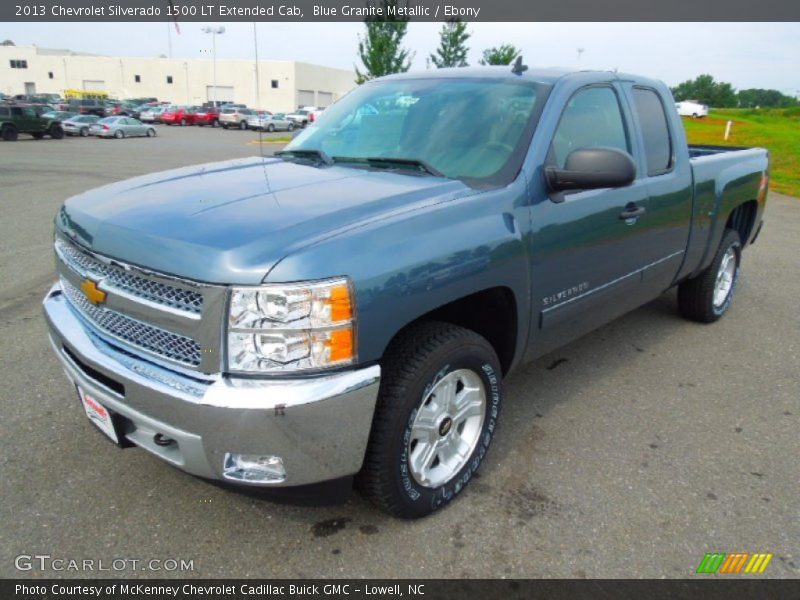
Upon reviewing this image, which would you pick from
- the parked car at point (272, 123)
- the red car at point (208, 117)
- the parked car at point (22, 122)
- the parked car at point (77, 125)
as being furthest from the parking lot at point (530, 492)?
the red car at point (208, 117)

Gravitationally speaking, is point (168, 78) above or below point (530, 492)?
above

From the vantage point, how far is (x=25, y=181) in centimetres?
1269

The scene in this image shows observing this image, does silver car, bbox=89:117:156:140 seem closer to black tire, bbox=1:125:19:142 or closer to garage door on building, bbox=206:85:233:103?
black tire, bbox=1:125:19:142

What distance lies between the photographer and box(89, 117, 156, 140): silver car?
32250 mm

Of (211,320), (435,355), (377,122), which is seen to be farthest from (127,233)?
(377,122)

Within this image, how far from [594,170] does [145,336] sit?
2018mm

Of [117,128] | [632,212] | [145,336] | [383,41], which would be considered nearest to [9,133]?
[117,128]

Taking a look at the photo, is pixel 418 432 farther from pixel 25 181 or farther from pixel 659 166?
pixel 25 181

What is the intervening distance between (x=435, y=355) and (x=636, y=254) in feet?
5.97

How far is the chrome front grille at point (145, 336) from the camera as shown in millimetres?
2119

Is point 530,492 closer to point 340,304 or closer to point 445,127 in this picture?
point 340,304

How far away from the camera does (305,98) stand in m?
77.7

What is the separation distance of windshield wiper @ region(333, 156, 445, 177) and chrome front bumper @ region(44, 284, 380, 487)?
48.0 inches

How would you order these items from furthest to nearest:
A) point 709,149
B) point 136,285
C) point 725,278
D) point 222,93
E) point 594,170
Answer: point 222,93 → point 709,149 → point 725,278 → point 594,170 → point 136,285
